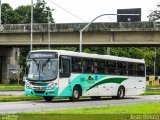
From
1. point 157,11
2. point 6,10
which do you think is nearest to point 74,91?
point 157,11

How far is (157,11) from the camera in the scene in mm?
15633

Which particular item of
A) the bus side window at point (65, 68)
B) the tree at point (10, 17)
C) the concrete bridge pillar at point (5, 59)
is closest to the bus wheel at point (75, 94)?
the bus side window at point (65, 68)

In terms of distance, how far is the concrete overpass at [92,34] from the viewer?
61312 mm

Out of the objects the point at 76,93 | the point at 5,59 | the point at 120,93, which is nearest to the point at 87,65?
the point at 76,93

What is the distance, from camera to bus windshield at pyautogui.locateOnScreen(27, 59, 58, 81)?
30234 mm

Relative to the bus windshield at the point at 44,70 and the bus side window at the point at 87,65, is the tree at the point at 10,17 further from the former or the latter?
the bus windshield at the point at 44,70

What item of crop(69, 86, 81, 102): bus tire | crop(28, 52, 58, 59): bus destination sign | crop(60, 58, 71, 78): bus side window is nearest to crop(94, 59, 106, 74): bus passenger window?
crop(69, 86, 81, 102): bus tire

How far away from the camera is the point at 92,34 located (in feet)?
209

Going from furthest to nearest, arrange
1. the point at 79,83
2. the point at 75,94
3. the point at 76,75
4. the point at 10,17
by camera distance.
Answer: the point at 10,17 → the point at 79,83 → the point at 75,94 → the point at 76,75

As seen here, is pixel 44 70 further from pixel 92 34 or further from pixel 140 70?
pixel 92 34

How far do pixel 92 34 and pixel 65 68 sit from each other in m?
33.1

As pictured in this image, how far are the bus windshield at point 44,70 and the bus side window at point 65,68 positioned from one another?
18.4 inches

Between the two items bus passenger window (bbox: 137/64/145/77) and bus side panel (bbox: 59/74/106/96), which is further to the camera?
bus passenger window (bbox: 137/64/145/77)

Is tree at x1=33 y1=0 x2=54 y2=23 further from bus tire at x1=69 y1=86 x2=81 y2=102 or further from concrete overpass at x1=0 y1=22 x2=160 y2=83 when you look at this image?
bus tire at x1=69 y1=86 x2=81 y2=102
